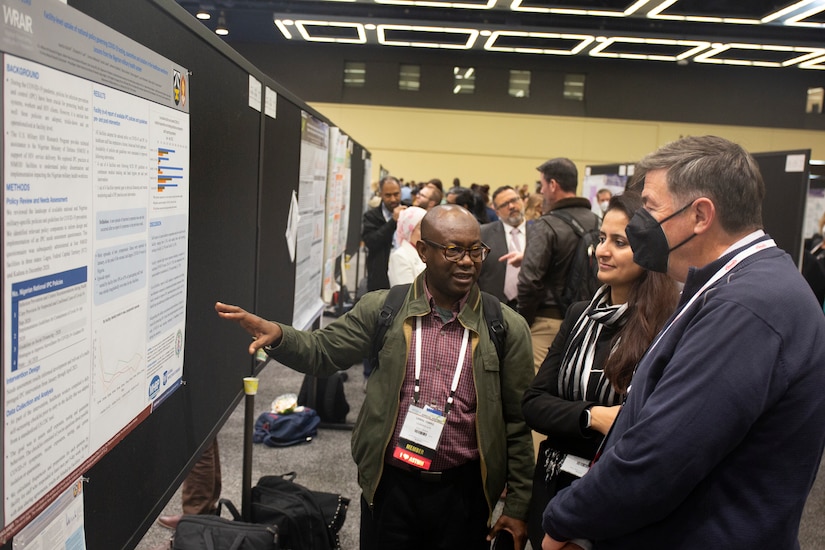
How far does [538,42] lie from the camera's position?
14117mm

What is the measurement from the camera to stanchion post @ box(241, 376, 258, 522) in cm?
215

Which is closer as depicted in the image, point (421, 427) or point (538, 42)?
point (421, 427)

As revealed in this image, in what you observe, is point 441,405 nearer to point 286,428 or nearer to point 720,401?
point 720,401

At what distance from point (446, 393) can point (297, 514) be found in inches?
43.4

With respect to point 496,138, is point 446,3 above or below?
above

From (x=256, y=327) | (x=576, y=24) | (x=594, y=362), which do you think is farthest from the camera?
(x=576, y=24)

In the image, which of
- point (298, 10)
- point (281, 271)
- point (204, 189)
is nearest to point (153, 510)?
point (204, 189)

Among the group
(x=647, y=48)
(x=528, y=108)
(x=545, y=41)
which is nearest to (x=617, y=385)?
(x=545, y=41)

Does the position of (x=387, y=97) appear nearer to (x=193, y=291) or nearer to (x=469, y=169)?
(x=469, y=169)

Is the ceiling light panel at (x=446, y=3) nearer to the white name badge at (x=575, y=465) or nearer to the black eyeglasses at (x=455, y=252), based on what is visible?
the black eyeglasses at (x=455, y=252)

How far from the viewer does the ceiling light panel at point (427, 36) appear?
43.1 ft

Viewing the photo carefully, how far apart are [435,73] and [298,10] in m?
5.66

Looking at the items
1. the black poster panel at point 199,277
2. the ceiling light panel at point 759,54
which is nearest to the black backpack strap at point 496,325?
the black poster panel at point 199,277

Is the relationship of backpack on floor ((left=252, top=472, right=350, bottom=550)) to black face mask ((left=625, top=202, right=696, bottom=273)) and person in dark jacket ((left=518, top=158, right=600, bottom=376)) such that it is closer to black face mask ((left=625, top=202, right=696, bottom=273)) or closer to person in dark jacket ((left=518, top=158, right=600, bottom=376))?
person in dark jacket ((left=518, top=158, right=600, bottom=376))
